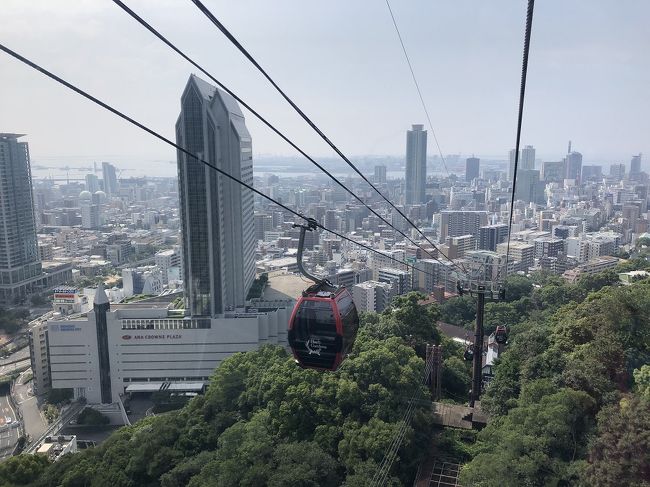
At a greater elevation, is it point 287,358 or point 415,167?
point 415,167

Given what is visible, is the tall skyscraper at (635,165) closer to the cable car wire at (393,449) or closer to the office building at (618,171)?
the office building at (618,171)

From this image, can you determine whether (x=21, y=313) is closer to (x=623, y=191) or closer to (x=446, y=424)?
(x=446, y=424)

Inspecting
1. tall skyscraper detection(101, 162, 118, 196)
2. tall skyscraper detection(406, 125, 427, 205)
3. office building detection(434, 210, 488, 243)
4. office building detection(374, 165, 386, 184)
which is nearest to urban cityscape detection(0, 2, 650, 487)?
office building detection(434, 210, 488, 243)

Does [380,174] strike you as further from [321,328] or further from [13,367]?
[321,328]

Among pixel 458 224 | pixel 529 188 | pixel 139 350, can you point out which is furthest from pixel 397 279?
pixel 529 188

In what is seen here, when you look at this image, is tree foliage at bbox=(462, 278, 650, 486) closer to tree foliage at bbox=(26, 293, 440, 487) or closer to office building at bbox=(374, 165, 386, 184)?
tree foliage at bbox=(26, 293, 440, 487)
